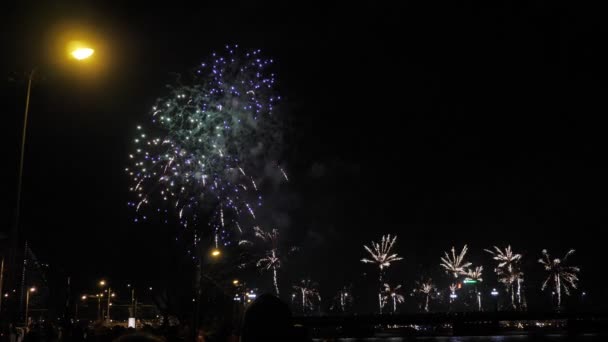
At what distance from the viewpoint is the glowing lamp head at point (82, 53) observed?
14.2 meters

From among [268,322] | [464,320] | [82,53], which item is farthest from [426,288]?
[268,322]

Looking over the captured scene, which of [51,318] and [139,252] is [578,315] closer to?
[139,252]

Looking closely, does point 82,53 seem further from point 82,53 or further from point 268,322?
point 268,322

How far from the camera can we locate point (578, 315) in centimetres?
5072

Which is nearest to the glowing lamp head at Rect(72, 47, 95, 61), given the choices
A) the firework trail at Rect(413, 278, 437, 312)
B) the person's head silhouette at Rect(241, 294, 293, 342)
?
the person's head silhouette at Rect(241, 294, 293, 342)

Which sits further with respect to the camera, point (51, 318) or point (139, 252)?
point (51, 318)


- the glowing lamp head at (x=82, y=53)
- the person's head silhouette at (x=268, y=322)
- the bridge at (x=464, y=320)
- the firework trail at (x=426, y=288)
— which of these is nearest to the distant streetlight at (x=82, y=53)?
the glowing lamp head at (x=82, y=53)

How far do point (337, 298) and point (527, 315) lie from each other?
96.8 meters

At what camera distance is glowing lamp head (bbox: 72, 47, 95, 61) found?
558 inches

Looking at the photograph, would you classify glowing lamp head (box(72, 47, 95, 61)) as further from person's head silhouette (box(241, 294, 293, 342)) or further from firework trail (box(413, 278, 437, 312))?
firework trail (box(413, 278, 437, 312))

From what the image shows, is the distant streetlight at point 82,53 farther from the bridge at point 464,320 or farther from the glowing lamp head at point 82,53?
the bridge at point 464,320

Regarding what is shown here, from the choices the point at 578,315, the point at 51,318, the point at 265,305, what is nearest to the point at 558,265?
the point at 578,315

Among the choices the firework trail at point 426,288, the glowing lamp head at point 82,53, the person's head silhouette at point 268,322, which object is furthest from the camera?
the firework trail at point 426,288

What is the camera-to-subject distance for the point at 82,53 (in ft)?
46.8
